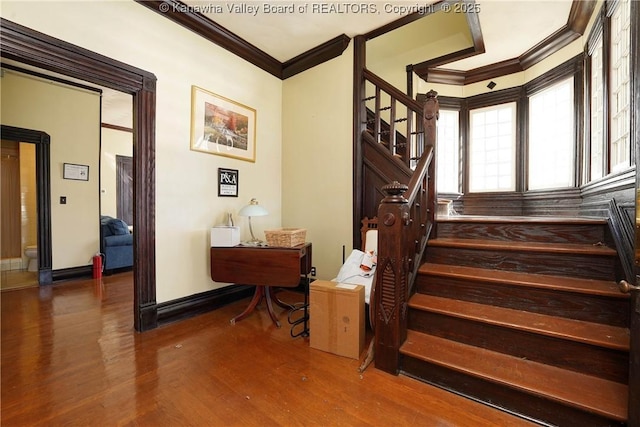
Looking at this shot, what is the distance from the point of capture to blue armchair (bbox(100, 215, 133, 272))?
4.50 m

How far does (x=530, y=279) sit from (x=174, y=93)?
3.22 meters

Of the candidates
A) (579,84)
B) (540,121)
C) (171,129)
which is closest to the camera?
(171,129)

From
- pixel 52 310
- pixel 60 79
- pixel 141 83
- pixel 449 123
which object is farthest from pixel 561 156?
pixel 60 79

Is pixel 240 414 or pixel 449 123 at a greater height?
pixel 449 123

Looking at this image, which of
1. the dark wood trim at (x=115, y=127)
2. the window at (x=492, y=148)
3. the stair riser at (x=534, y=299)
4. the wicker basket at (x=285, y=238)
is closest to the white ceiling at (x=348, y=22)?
the window at (x=492, y=148)

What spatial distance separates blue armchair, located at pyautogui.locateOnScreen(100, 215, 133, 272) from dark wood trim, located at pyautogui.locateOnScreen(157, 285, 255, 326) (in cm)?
271

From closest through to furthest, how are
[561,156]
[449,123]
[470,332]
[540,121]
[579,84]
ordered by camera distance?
1. [470,332]
2. [579,84]
3. [561,156]
4. [540,121]
5. [449,123]

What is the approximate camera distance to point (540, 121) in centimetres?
369

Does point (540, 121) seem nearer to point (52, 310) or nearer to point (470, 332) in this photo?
point (470, 332)

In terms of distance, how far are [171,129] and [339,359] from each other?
8.04 ft

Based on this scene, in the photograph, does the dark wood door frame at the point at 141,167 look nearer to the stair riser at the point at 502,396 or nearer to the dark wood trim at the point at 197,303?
the dark wood trim at the point at 197,303

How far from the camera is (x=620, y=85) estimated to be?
2.23 m

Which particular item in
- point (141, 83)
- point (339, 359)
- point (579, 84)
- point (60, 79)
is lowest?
point (339, 359)

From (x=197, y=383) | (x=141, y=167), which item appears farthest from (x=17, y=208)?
(x=197, y=383)
